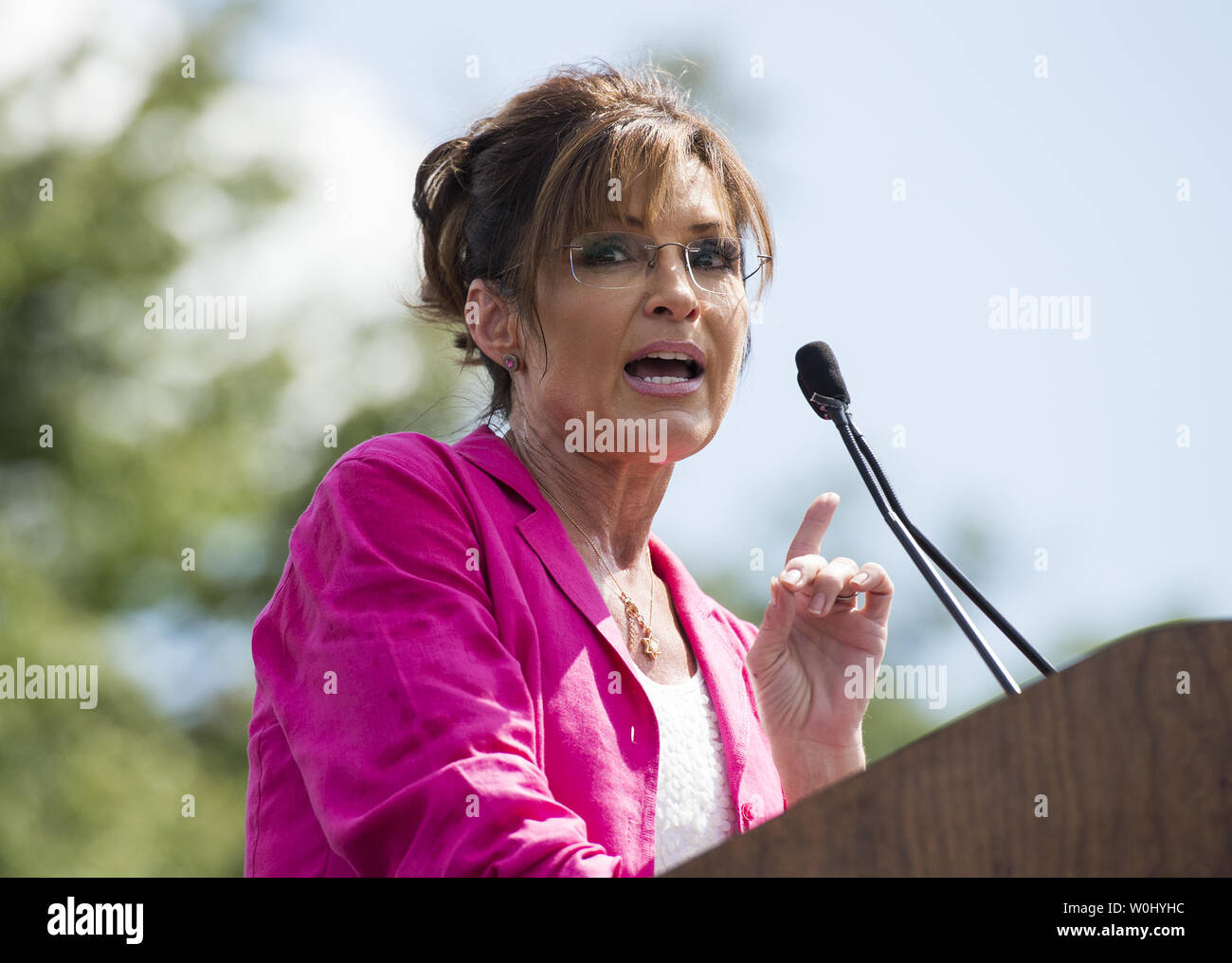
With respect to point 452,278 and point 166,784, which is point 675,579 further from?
point 166,784

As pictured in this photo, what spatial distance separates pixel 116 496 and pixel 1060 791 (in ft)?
Answer: 33.4

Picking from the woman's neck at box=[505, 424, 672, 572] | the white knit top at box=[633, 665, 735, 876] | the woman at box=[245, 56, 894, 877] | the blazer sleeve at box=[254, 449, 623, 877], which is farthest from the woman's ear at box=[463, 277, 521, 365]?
the white knit top at box=[633, 665, 735, 876]

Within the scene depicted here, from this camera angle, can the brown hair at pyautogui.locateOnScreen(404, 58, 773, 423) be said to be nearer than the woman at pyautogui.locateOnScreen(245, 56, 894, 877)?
No

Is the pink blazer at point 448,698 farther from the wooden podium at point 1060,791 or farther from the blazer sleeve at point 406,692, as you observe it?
Answer: the wooden podium at point 1060,791

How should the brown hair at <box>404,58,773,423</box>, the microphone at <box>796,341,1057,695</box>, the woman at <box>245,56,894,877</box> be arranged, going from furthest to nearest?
the brown hair at <box>404,58,773,423</box>
the microphone at <box>796,341,1057,695</box>
the woman at <box>245,56,894,877</box>

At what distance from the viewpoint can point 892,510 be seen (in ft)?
6.18

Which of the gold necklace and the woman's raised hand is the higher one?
the gold necklace

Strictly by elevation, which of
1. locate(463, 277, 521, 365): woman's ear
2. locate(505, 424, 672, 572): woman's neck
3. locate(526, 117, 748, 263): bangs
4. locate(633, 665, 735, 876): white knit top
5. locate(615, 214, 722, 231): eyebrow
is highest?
locate(526, 117, 748, 263): bangs

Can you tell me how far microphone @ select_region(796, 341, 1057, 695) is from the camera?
1629mm

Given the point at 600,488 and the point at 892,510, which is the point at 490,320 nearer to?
the point at 600,488

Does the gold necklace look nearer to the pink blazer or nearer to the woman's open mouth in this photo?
the pink blazer

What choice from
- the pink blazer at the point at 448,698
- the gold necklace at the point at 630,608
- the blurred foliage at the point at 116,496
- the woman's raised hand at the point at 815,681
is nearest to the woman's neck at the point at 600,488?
the gold necklace at the point at 630,608

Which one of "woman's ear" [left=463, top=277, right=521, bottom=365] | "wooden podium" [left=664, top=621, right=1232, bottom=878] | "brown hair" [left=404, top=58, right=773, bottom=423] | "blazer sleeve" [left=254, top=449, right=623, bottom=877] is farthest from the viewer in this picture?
"woman's ear" [left=463, top=277, right=521, bottom=365]

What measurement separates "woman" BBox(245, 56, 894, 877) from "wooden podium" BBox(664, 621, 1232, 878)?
0.42 metres
